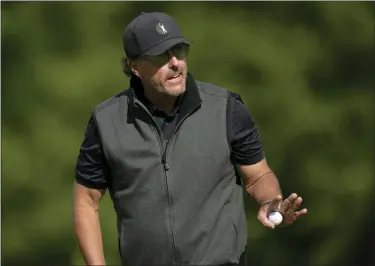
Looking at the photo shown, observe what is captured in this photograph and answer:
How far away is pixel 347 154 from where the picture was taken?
219 inches

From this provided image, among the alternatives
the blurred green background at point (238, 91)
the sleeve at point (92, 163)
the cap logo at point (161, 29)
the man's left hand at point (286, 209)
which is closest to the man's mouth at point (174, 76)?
the cap logo at point (161, 29)

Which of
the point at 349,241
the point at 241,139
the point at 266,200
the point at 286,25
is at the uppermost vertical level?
the point at 286,25

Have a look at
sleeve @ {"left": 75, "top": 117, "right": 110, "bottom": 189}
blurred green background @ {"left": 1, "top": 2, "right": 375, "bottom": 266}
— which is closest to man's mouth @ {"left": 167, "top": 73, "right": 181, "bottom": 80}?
sleeve @ {"left": 75, "top": 117, "right": 110, "bottom": 189}

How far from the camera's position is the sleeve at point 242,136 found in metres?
3.25

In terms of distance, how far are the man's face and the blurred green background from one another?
215 cm

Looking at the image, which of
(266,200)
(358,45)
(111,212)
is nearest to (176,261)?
(266,200)

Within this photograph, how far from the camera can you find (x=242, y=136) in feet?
10.7

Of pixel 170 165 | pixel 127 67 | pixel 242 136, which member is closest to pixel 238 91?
pixel 127 67

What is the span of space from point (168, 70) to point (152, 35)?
144 millimetres

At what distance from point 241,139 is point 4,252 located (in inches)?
114

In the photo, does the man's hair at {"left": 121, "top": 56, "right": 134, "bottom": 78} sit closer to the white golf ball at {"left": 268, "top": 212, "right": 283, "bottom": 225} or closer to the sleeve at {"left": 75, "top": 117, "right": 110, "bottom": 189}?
the sleeve at {"left": 75, "top": 117, "right": 110, "bottom": 189}

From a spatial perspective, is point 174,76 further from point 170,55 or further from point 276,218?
point 276,218

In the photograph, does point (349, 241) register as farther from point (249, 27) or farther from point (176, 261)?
point (176, 261)

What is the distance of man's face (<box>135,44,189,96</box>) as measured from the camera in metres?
3.21
